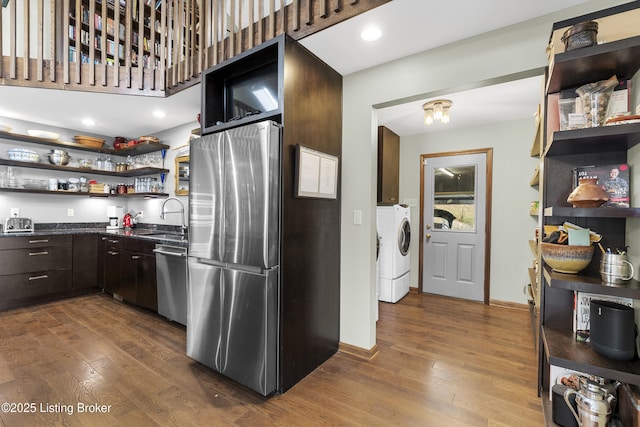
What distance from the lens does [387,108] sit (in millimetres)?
3203

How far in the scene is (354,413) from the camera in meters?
1.69

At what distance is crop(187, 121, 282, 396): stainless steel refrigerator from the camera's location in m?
1.79

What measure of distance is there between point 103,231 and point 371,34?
419 cm

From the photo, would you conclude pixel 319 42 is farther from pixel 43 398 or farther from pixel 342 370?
pixel 43 398

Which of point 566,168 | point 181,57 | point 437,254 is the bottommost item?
point 437,254

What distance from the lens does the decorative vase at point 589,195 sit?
4.06 ft

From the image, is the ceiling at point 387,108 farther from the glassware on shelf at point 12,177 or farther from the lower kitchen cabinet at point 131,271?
the lower kitchen cabinet at point 131,271

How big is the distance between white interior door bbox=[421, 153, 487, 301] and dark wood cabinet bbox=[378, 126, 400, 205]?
56 centimetres

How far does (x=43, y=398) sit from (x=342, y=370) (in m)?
1.93

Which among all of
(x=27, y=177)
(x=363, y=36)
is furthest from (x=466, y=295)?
(x=27, y=177)

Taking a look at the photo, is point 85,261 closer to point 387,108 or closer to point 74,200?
point 74,200

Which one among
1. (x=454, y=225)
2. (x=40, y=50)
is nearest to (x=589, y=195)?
(x=454, y=225)

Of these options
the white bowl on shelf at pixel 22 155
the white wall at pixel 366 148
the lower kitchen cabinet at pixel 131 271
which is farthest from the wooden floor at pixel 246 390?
the white bowl on shelf at pixel 22 155

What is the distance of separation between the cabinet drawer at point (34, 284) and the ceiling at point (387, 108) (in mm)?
1957
